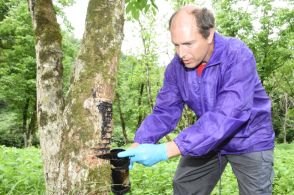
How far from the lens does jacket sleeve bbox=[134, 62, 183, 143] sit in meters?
2.94

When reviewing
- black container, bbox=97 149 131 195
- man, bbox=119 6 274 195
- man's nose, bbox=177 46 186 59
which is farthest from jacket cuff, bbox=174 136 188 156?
man's nose, bbox=177 46 186 59

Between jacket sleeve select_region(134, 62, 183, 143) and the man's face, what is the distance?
1.73ft

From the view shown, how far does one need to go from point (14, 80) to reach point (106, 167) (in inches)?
791

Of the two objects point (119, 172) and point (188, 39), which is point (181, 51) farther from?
point (119, 172)

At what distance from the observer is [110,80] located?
7.39 feet

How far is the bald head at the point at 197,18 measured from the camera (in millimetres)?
2348

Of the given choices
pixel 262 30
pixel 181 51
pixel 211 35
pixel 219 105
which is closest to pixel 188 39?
pixel 181 51

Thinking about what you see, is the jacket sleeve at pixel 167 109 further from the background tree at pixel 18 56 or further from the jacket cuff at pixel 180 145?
the background tree at pixel 18 56

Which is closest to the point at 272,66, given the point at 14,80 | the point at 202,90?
the point at 14,80

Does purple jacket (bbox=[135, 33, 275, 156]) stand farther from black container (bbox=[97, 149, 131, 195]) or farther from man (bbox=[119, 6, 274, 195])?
black container (bbox=[97, 149, 131, 195])

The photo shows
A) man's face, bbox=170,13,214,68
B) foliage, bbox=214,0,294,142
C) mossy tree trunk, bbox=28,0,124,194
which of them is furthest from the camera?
foliage, bbox=214,0,294,142

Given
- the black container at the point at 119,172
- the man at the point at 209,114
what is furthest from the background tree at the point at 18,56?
the black container at the point at 119,172

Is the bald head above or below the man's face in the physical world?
above

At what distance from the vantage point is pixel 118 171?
2213mm
